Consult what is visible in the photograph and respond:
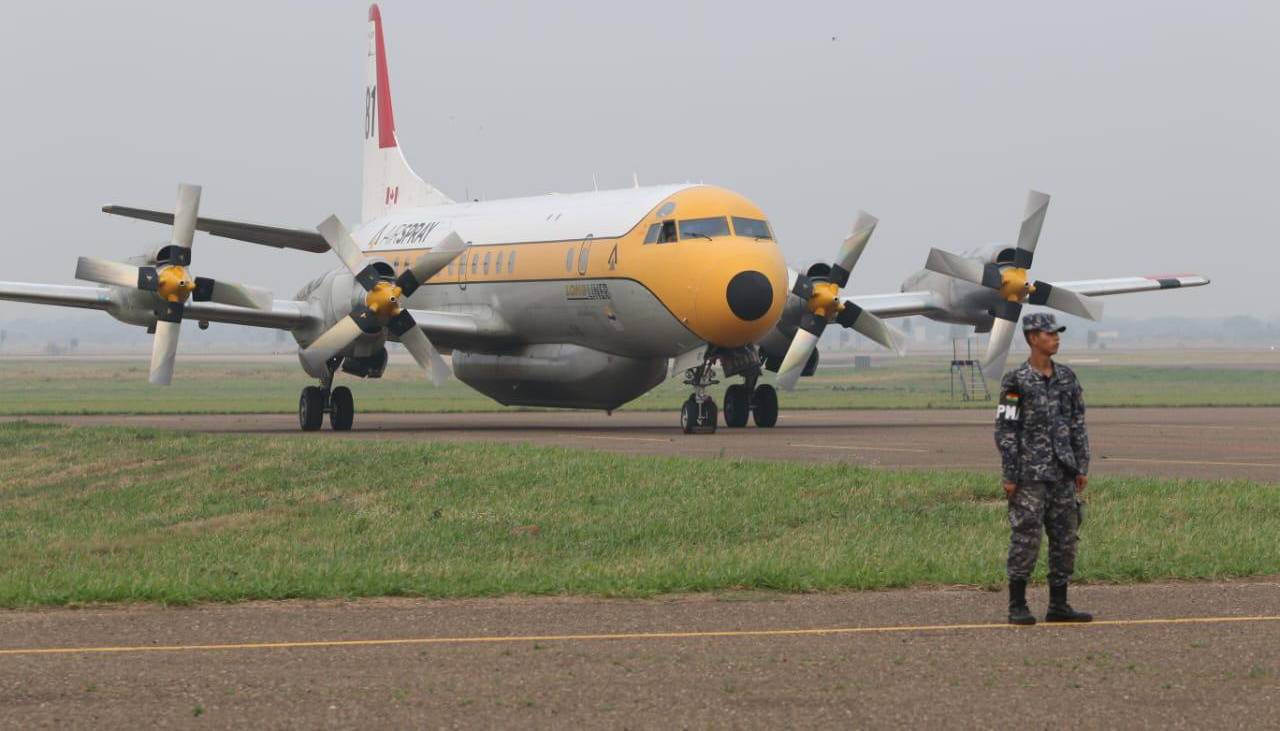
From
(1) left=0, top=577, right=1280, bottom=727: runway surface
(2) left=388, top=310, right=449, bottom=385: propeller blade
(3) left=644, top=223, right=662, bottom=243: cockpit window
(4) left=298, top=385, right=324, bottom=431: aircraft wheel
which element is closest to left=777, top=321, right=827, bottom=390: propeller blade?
(3) left=644, top=223, right=662, bottom=243: cockpit window

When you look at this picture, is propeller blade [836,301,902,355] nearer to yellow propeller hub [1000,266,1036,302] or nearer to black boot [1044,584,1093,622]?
yellow propeller hub [1000,266,1036,302]

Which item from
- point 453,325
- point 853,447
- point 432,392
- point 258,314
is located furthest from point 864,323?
point 432,392

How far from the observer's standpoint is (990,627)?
11.8m

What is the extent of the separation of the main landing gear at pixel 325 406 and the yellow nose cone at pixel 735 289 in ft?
27.1

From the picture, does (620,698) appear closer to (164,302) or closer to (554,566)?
(554,566)

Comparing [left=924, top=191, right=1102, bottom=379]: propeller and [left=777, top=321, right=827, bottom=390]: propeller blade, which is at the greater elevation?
[left=924, top=191, right=1102, bottom=379]: propeller

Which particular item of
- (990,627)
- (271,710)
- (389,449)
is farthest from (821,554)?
(389,449)

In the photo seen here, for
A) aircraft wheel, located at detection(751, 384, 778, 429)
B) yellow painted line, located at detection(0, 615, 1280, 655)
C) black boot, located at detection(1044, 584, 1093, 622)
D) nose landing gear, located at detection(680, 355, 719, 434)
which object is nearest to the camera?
yellow painted line, located at detection(0, 615, 1280, 655)

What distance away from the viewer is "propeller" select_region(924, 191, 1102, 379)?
114 feet

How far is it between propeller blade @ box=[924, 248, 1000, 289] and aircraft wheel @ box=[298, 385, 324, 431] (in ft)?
42.2

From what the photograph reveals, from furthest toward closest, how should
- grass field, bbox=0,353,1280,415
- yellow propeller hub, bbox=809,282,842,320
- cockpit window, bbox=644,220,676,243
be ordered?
grass field, bbox=0,353,1280,415
yellow propeller hub, bbox=809,282,842,320
cockpit window, bbox=644,220,676,243

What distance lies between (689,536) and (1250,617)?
22.6 feet

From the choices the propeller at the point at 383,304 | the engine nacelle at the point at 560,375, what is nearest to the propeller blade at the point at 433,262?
the propeller at the point at 383,304

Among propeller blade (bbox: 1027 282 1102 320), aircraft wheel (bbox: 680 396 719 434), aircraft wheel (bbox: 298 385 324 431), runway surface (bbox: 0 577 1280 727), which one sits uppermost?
propeller blade (bbox: 1027 282 1102 320)
